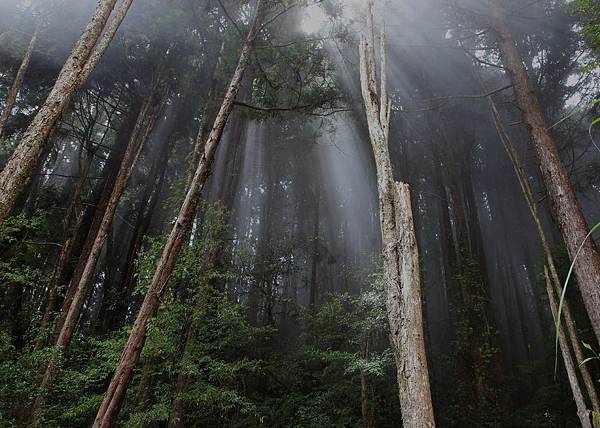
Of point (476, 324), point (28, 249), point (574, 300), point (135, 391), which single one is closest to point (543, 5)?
point (574, 300)

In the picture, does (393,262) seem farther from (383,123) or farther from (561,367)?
(561,367)

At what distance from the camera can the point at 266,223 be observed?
1756 cm

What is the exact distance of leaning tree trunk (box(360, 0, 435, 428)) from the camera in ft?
8.75

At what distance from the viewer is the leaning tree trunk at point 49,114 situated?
4.46m

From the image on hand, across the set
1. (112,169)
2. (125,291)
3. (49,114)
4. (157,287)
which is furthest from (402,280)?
(112,169)

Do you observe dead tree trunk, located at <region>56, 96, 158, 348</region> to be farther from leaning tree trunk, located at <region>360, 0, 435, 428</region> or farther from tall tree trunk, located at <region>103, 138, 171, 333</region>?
leaning tree trunk, located at <region>360, 0, 435, 428</region>

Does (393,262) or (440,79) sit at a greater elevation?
(440,79)

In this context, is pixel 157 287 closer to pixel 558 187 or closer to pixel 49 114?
pixel 49 114

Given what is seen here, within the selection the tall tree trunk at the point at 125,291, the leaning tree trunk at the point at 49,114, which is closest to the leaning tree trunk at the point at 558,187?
the leaning tree trunk at the point at 49,114

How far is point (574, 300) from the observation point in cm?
934

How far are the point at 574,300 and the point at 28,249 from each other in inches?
646

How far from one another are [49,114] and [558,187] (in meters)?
8.25

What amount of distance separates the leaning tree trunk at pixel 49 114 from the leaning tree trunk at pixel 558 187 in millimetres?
7179

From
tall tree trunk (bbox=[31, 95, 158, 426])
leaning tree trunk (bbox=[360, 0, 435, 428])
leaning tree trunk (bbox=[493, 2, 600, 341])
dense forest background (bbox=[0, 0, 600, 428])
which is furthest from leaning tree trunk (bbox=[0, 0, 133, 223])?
leaning tree trunk (bbox=[493, 2, 600, 341])
